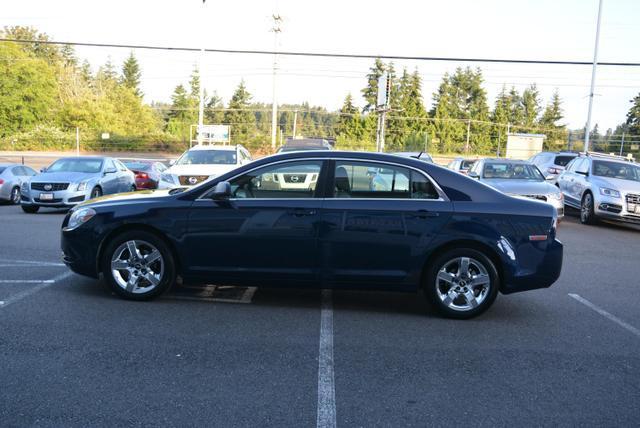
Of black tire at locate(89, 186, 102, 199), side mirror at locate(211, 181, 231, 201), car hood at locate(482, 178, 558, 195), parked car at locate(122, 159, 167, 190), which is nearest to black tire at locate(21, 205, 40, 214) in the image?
black tire at locate(89, 186, 102, 199)

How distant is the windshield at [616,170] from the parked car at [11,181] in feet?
55.5

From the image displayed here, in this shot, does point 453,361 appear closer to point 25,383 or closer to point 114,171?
point 25,383

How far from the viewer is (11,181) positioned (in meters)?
17.5

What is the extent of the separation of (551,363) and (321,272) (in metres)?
2.30

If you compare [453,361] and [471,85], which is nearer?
[453,361]

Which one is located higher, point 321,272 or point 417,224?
point 417,224

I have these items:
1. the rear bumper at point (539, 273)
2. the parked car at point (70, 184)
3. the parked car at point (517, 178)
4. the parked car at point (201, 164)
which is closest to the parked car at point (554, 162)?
the parked car at point (517, 178)

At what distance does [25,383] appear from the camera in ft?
13.1

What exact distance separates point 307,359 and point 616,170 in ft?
45.1

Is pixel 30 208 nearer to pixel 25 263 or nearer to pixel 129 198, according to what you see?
pixel 25 263

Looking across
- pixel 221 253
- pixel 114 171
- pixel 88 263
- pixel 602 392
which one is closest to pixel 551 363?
pixel 602 392

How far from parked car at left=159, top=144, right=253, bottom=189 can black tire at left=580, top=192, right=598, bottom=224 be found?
29.3ft

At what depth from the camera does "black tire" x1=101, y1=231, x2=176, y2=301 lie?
6.05 m

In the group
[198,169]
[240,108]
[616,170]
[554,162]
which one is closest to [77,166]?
[198,169]
